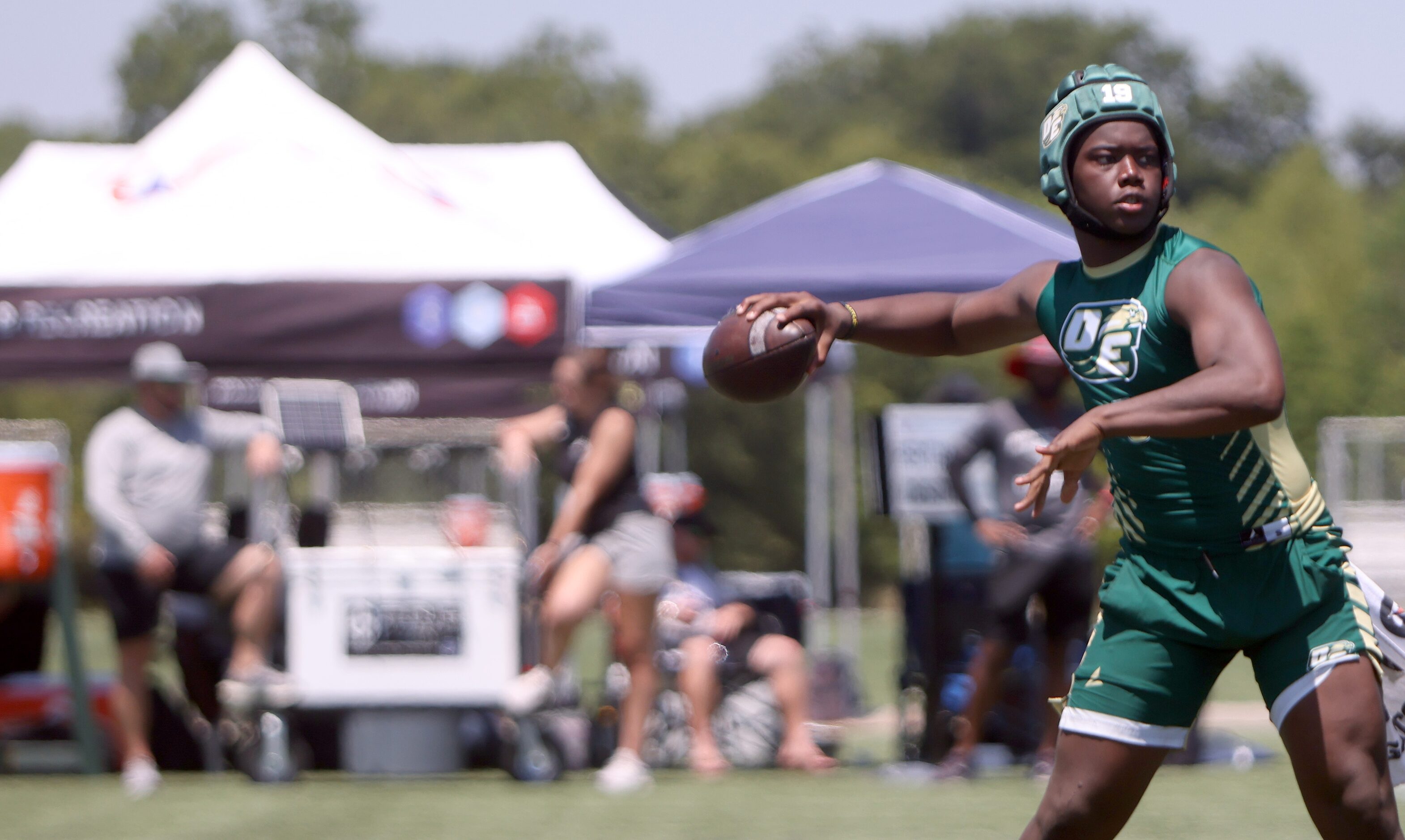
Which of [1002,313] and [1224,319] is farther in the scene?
[1002,313]

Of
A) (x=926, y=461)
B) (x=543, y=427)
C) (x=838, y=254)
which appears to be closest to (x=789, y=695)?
(x=926, y=461)

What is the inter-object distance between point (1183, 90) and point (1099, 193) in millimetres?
75183

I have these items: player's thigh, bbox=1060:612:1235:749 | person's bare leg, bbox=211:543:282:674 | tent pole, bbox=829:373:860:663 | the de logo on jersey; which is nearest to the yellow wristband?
the de logo on jersey

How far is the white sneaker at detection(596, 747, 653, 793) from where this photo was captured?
25.4ft

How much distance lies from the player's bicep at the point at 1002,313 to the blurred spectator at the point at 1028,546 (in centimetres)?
380

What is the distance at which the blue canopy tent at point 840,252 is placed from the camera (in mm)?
8047

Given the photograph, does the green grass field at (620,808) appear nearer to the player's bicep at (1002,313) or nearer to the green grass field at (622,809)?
the green grass field at (622,809)

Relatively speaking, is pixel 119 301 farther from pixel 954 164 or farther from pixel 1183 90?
pixel 1183 90

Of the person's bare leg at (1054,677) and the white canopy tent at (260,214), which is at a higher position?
the white canopy tent at (260,214)

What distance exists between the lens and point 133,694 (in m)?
8.04

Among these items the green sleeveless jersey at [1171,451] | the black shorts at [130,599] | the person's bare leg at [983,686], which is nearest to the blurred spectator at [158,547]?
the black shorts at [130,599]

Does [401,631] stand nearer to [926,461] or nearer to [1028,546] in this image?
[926,461]

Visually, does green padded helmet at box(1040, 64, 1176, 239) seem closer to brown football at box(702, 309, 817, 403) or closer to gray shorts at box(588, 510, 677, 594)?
brown football at box(702, 309, 817, 403)

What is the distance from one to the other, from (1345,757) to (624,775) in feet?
15.5
